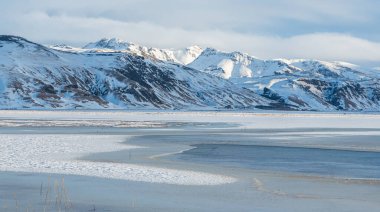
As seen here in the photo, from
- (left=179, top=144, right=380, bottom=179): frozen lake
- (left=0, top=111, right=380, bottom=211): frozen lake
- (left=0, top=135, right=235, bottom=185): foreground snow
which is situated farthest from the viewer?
(left=179, top=144, right=380, bottom=179): frozen lake

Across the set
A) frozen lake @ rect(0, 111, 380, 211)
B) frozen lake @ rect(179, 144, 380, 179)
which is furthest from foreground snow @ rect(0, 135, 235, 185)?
frozen lake @ rect(179, 144, 380, 179)

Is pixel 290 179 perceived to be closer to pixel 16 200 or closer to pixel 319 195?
pixel 319 195

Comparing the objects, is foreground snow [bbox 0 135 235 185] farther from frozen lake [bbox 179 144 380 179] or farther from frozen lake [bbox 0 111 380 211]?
frozen lake [bbox 179 144 380 179]

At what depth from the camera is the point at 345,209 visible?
1908cm

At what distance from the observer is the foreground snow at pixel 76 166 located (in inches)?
1018

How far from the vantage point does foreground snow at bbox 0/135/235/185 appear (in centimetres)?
2586

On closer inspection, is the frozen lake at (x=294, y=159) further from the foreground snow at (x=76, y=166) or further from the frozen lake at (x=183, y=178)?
the foreground snow at (x=76, y=166)

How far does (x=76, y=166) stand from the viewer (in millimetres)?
29453

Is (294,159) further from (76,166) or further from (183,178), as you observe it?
(76,166)

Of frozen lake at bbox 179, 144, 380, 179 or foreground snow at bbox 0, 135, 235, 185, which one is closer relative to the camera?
foreground snow at bbox 0, 135, 235, 185

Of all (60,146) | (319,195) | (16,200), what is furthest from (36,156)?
(319,195)

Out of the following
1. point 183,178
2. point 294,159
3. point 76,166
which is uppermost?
point 183,178

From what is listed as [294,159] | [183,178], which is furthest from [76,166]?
[294,159]

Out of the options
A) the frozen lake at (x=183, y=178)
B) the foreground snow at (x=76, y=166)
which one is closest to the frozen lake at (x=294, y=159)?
the frozen lake at (x=183, y=178)
